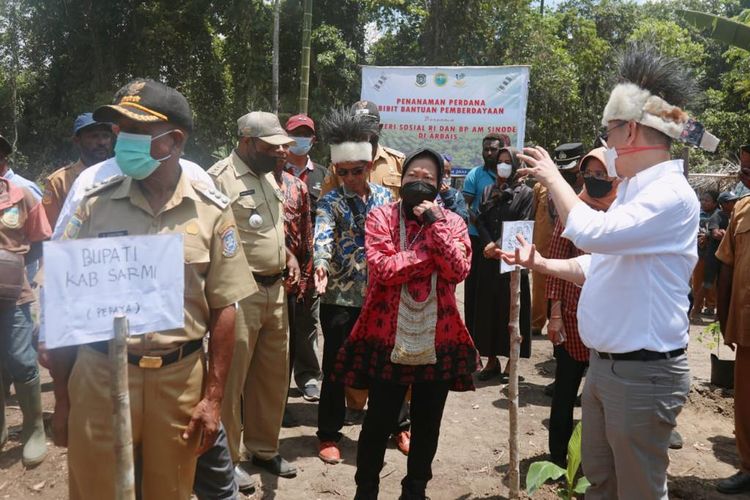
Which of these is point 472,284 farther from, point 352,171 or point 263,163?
point 263,163

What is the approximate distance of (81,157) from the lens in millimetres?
4309

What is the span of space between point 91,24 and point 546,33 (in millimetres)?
13955

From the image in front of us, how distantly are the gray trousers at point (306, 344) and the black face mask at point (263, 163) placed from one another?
1725 millimetres

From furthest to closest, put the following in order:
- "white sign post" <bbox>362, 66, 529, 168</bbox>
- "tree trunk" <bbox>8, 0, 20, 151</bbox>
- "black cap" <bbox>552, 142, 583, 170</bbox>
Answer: "tree trunk" <bbox>8, 0, 20, 151</bbox> → "white sign post" <bbox>362, 66, 529, 168</bbox> → "black cap" <bbox>552, 142, 583, 170</bbox>

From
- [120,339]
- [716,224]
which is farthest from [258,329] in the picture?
[716,224]

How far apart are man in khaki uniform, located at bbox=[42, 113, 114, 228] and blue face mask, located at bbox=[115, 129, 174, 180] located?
2169mm

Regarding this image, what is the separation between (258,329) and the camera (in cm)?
371

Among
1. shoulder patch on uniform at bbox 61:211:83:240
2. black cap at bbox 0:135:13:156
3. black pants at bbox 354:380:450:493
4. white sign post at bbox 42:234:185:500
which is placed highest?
black cap at bbox 0:135:13:156

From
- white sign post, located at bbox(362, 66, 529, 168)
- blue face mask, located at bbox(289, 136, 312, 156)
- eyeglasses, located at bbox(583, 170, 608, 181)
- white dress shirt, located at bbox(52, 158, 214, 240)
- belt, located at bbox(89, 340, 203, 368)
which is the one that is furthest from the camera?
white sign post, located at bbox(362, 66, 529, 168)

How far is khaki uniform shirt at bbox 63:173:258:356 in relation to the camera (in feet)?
7.33

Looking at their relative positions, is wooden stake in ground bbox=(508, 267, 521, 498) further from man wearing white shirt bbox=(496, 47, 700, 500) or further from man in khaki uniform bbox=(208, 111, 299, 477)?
man in khaki uniform bbox=(208, 111, 299, 477)

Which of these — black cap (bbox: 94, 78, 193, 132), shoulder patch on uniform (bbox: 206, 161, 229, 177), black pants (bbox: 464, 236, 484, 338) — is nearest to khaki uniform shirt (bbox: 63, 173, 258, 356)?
black cap (bbox: 94, 78, 193, 132)

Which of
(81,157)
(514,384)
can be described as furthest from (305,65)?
(514,384)

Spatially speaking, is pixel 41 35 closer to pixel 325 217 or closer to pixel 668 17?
pixel 325 217
